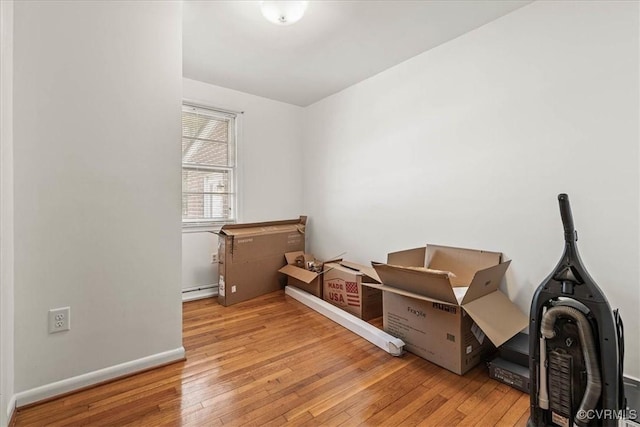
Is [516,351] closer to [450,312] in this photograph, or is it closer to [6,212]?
[450,312]

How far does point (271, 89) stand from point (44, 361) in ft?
10.1

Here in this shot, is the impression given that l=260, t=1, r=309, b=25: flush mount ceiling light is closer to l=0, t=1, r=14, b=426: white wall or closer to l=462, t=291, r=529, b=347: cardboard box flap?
l=0, t=1, r=14, b=426: white wall

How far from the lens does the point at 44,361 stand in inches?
59.8

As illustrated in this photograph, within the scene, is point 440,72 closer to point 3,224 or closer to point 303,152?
point 303,152

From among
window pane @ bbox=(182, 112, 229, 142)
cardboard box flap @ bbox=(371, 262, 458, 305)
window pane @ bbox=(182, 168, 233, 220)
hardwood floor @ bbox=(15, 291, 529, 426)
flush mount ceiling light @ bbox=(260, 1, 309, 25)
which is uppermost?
flush mount ceiling light @ bbox=(260, 1, 309, 25)

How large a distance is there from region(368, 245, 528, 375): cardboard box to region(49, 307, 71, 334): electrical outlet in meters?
1.84

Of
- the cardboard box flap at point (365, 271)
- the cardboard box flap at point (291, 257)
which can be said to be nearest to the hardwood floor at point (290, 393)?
the cardboard box flap at point (365, 271)

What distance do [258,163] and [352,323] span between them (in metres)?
2.26

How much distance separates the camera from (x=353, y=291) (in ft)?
8.69

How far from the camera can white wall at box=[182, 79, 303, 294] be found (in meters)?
3.18

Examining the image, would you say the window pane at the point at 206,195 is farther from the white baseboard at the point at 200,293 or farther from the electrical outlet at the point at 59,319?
the electrical outlet at the point at 59,319

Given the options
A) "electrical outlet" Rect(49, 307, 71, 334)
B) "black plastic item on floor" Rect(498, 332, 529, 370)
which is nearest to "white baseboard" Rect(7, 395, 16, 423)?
"electrical outlet" Rect(49, 307, 71, 334)

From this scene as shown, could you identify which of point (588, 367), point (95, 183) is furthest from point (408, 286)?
point (95, 183)

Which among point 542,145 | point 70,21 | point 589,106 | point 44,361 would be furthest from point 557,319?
point 70,21
